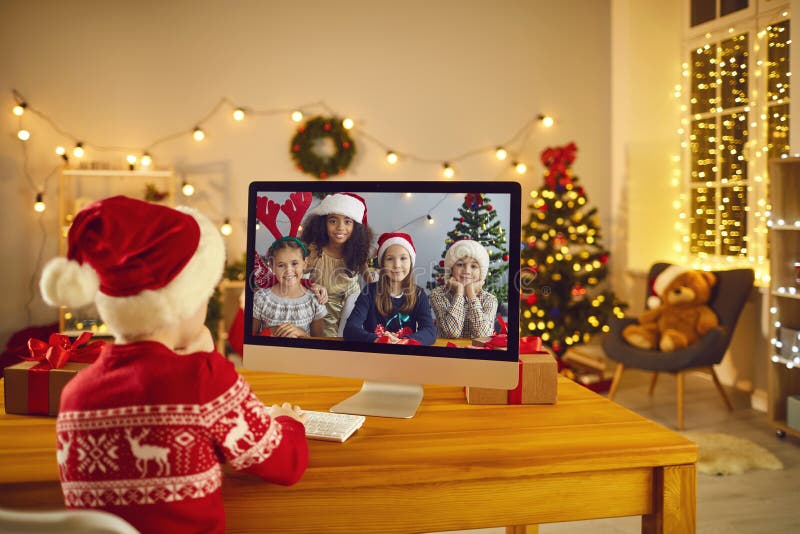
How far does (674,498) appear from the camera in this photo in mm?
1231

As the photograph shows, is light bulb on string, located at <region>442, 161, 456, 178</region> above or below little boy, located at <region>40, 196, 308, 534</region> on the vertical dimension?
above

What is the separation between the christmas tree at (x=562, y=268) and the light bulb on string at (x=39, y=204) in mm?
3494

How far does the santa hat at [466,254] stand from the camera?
4.74 feet

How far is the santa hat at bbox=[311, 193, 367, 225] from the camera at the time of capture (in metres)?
1.52

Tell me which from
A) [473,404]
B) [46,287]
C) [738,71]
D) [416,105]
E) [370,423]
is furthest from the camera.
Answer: [416,105]

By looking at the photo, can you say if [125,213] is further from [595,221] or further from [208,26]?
[208,26]

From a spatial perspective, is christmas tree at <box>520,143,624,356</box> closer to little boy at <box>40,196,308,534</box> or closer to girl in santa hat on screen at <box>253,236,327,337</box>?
girl in santa hat on screen at <box>253,236,327,337</box>

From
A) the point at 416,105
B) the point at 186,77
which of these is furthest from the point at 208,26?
the point at 416,105

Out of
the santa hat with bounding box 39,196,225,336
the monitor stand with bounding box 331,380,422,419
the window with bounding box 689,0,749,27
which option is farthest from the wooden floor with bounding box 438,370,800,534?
the window with bounding box 689,0,749,27

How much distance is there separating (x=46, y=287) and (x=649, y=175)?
5127 mm

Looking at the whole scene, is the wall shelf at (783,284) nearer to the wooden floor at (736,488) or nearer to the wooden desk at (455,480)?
the wooden floor at (736,488)

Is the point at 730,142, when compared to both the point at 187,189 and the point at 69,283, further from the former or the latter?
the point at 69,283

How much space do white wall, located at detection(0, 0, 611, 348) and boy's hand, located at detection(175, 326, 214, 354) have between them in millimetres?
4034

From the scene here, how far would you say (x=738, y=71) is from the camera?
4.61 m
